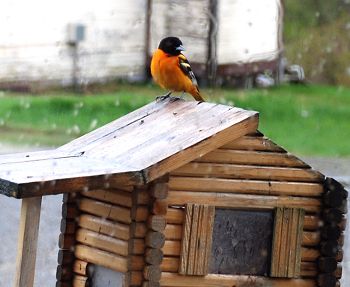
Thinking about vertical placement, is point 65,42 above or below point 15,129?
above

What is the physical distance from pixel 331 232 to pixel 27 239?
1.27 metres

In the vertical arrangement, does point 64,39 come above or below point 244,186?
above

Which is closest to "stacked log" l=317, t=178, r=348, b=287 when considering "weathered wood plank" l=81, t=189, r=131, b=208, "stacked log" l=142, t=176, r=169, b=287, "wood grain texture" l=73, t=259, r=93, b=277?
"stacked log" l=142, t=176, r=169, b=287

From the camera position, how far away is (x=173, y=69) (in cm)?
582

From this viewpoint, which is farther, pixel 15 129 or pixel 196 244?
pixel 15 129

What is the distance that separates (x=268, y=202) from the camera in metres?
4.71

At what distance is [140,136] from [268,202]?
0.60 metres

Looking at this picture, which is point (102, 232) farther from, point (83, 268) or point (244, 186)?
point (244, 186)

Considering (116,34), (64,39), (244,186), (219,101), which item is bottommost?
(244,186)

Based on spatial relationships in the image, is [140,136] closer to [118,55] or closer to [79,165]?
[79,165]

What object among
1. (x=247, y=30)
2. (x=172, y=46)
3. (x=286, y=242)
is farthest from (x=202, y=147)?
(x=247, y=30)

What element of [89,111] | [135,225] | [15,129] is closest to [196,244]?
[135,225]

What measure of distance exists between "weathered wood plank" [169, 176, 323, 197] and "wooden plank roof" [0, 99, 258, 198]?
A: 127mm

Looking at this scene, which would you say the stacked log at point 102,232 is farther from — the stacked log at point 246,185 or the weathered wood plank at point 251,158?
the weathered wood plank at point 251,158
